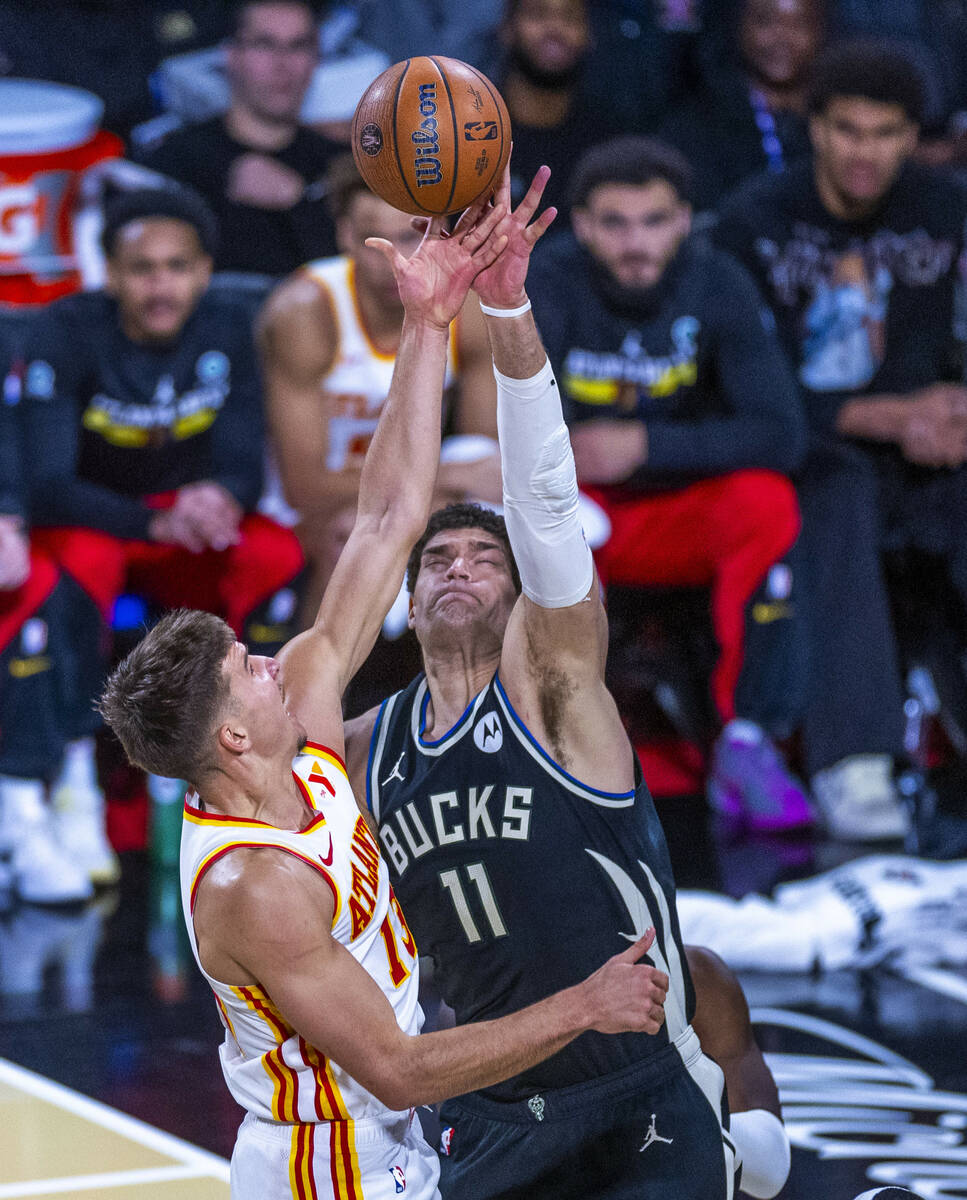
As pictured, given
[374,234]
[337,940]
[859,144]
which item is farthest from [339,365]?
[337,940]

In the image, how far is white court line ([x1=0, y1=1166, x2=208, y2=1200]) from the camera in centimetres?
353

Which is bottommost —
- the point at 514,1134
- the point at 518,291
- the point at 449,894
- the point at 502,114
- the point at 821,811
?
the point at 821,811

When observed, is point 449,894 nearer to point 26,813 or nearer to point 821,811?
point 26,813

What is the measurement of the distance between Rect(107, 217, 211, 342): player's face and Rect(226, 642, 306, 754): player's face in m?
3.66

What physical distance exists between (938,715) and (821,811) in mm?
871

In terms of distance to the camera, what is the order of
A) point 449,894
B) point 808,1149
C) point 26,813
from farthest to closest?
1. point 26,813
2. point 808,1149
3. point 449,894

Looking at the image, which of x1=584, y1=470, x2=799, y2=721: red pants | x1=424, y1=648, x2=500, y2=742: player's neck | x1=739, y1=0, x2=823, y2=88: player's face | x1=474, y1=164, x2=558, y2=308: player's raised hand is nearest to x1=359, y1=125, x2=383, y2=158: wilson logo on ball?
x1=474, y1=164, x2=558, y2=308: player's raised hand

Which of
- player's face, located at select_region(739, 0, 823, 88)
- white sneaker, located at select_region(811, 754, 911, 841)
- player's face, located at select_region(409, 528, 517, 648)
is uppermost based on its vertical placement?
player's face, located at select_region(739, 0, 823, 88)

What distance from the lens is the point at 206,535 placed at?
228 inches

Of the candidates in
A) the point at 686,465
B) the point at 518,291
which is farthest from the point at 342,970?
the point at 686,465

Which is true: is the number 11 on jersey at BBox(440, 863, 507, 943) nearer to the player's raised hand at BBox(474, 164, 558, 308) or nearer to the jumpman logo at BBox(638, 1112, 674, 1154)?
the jumpman logo at BBox(638, 1112, 674, 1154)

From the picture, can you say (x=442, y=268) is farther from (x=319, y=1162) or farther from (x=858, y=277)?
(x=858, y=277)

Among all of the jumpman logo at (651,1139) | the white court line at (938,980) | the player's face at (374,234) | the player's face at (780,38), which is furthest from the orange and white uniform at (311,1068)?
the player's face at (780,38)

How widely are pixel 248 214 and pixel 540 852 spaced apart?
439cm
